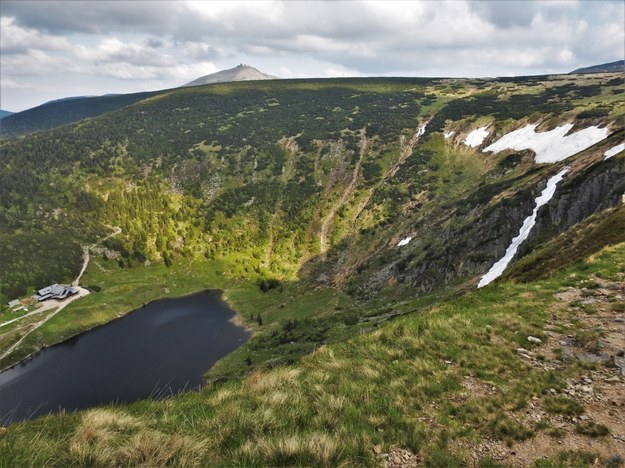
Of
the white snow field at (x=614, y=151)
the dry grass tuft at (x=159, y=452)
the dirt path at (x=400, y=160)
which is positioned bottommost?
the dirt path at (x=400, y=160)

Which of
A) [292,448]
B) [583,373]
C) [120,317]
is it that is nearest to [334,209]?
[120,317]

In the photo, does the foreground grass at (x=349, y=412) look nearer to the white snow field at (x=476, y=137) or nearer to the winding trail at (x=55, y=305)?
the winding trail at (x=55, y=305)

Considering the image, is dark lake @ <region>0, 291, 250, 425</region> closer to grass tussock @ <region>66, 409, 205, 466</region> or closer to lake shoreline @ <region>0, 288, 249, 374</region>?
lake shoreline @ <region>0, 288, 249, 374</region>

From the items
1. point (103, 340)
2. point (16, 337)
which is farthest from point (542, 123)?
point (16, 337)

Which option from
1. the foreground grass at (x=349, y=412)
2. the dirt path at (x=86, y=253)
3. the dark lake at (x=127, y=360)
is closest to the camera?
the foreground grass at (x=349, y=412)

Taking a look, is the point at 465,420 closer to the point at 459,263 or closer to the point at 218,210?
the point at 459,263

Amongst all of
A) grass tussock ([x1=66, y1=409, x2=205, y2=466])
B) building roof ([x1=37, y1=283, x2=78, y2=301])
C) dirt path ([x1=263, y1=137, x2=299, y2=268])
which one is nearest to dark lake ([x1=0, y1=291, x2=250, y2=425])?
building roof ([x1=37, y1=283, x2=78, y2=301])

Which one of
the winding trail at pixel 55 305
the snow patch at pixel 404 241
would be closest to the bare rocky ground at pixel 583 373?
the snow patch at pixel 404 241
